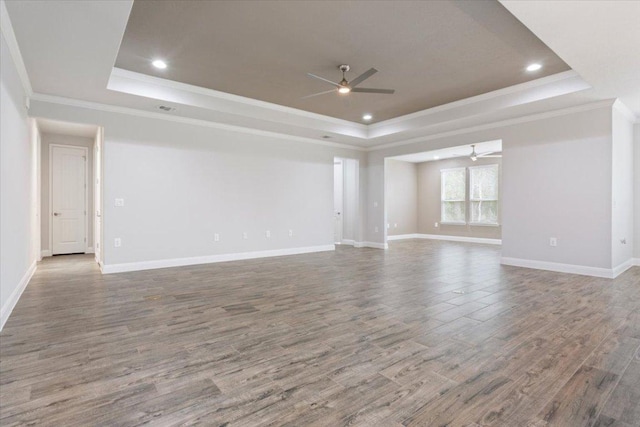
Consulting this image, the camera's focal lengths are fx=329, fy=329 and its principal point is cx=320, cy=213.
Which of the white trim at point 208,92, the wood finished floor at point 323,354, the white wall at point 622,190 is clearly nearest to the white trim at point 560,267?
the white wall at point 622,190

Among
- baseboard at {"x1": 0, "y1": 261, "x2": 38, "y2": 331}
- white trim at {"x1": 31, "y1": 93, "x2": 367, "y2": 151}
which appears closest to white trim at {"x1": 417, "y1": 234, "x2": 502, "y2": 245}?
white trim at {"x1": 31, "y1": 93, "x2": 367, "y2": 151}

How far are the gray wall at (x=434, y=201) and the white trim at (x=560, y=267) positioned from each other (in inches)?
151

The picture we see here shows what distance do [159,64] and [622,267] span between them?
24.0 feet

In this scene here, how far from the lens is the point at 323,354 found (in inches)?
89.0

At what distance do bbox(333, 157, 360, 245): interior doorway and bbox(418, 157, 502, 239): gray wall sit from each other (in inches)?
128

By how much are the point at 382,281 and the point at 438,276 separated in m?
0.94

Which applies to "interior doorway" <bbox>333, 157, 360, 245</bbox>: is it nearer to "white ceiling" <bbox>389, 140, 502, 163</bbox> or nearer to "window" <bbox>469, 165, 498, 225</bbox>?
"white ceiling" <bbox>389, 140, 502, 163</bbox>

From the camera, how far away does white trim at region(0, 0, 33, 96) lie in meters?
2.59

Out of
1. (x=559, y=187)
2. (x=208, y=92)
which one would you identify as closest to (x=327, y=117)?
(x=208, y=92)

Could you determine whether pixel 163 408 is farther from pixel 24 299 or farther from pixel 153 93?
pixel 153 93

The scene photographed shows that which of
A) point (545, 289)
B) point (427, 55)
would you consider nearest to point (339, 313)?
point (545, 289)

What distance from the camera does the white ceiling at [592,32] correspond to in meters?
2.54

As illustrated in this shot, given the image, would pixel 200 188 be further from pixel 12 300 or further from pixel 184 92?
pixel 12 300

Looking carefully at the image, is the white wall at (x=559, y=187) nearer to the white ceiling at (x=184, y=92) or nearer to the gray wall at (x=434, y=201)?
the white ceiling at (x=184, y=92)
